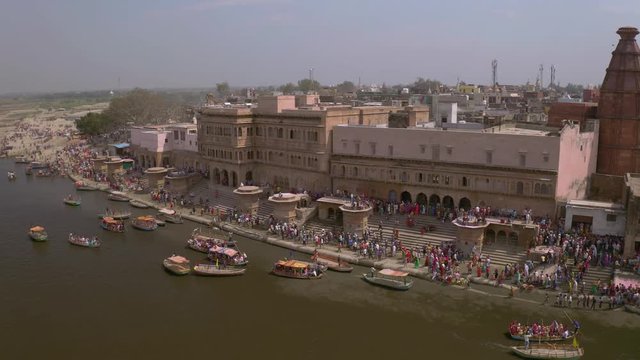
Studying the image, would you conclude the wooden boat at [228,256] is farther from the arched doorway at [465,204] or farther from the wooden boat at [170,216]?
the arched doorway at [465,204]

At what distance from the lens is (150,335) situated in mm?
28312

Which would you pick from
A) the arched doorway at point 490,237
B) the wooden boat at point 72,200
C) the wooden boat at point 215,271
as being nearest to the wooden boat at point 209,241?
the wooden boat at point 215,271

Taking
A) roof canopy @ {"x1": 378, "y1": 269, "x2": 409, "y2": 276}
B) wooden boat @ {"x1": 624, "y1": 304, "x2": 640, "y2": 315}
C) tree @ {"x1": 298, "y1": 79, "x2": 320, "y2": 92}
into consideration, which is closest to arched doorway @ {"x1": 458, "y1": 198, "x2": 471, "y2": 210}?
roof canopy @ {"x1": 378, "y1": 269, "x2": 409, "y2": 276}

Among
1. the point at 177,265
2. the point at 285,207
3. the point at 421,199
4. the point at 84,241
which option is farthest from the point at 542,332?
the point at 84,241

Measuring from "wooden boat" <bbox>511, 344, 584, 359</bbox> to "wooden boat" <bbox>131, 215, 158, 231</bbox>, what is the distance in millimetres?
30228

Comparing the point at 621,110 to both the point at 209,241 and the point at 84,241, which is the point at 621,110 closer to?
the point at 209,241

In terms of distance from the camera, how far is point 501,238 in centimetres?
3731

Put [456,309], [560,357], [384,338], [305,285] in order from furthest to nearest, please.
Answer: [305,285], [456,309], [384,338], [560,357]

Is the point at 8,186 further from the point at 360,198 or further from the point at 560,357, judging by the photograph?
the point at 560,357

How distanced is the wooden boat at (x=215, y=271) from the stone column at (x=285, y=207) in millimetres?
8440

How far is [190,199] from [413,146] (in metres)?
22.5

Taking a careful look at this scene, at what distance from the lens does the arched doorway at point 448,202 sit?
42281 millimetres

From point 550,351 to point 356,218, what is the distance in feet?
58.4

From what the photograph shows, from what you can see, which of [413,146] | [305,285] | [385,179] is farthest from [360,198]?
[305,285]
